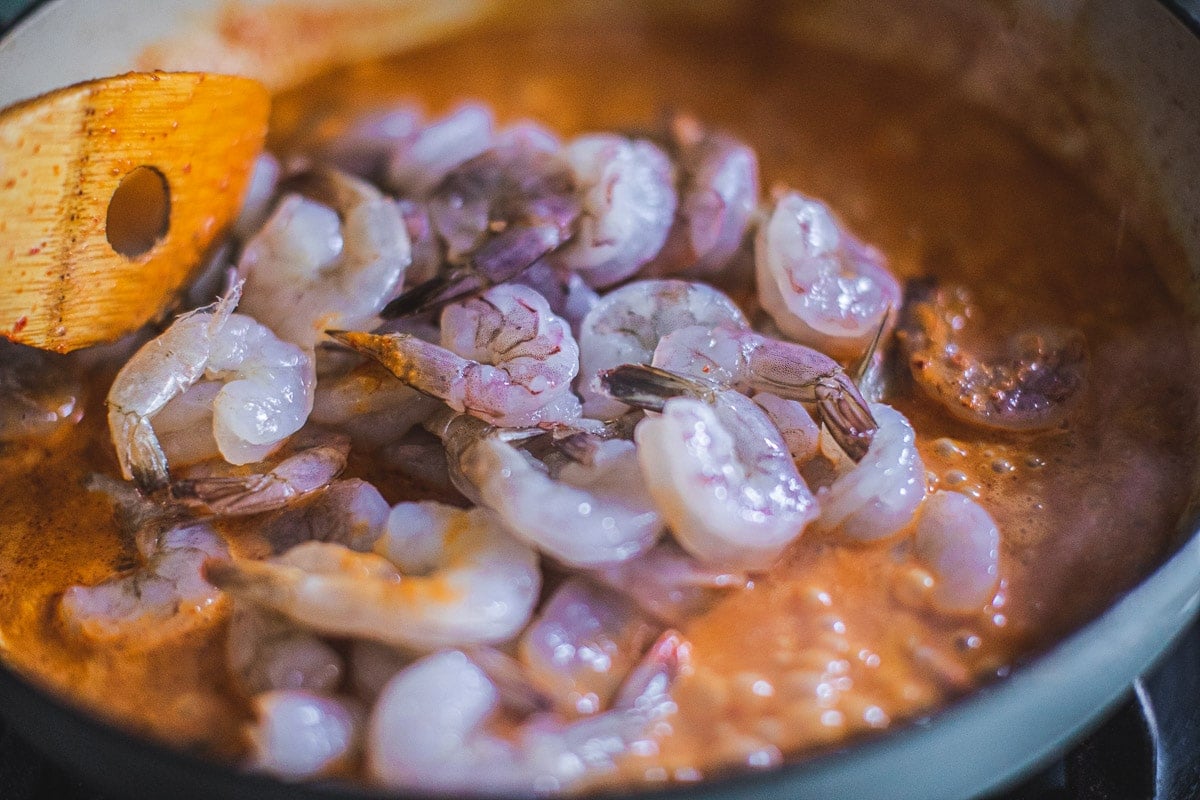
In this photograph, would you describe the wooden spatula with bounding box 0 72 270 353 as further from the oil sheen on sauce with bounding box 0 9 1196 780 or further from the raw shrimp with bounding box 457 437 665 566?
the raw shrimp with bounding box 457 437 665 566

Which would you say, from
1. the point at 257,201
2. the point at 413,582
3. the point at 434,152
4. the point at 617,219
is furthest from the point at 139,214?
the point at 413,582

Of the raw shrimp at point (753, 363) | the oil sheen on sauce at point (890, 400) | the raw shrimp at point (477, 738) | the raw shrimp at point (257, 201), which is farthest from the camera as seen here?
the raw shrimp at point (257, 201)

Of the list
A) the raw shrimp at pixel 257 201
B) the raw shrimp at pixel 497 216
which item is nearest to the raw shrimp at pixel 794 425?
the raw shrimp at pixel 497 216

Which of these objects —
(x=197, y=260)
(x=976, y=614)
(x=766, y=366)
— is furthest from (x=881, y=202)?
(x=197, y=260)

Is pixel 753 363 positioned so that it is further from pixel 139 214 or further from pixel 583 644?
pixel 139 214

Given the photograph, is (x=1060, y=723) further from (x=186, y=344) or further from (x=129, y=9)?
(x=129, y=9)

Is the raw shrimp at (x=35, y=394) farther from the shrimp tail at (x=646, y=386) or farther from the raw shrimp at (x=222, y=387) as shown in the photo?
the shrimp tail at (x=646, y=386)
